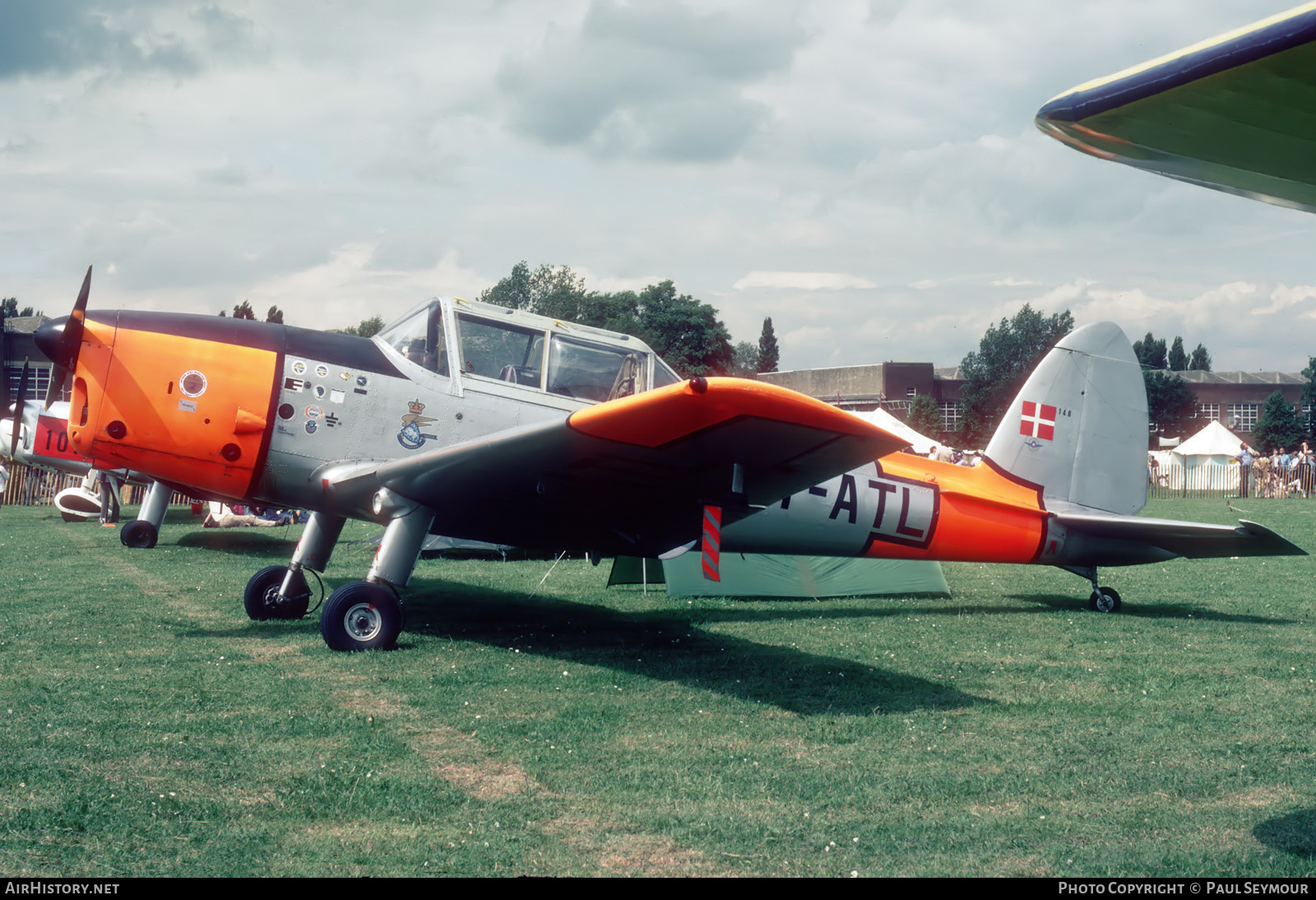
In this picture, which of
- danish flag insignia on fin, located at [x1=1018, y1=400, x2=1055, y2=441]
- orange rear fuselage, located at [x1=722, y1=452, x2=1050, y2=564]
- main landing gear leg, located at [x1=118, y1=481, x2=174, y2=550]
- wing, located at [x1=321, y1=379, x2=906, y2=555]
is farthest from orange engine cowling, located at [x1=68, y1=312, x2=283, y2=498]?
main landing gear leg, located at [x1=118, y1=481, x2=174, y2=550]

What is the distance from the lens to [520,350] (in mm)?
7434

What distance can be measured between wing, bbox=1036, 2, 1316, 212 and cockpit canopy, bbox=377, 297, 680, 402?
535cm

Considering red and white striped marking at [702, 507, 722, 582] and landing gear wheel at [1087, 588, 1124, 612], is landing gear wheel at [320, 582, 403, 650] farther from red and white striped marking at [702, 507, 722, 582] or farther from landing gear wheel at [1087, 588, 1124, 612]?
landing gear wheel at [1087, 588, 1124, 612]

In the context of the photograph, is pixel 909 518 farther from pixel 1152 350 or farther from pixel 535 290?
pixel 1152 350

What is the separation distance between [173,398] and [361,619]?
201 cm

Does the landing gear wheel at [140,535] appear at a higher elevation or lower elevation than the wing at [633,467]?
lower

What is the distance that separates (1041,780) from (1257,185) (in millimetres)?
2623

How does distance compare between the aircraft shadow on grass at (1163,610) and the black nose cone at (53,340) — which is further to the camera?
the aircraft shadow on grass at (1163,610)

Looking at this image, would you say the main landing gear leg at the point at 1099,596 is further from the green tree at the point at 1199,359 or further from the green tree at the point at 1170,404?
the green tree at the point at 1199,359

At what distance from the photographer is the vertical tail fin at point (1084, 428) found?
9.20 meters

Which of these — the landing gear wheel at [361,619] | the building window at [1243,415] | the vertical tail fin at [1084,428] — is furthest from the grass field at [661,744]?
the building window at [1243,415]

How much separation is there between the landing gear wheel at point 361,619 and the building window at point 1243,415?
98966 mm

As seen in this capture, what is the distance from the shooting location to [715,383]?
14.8 ft
